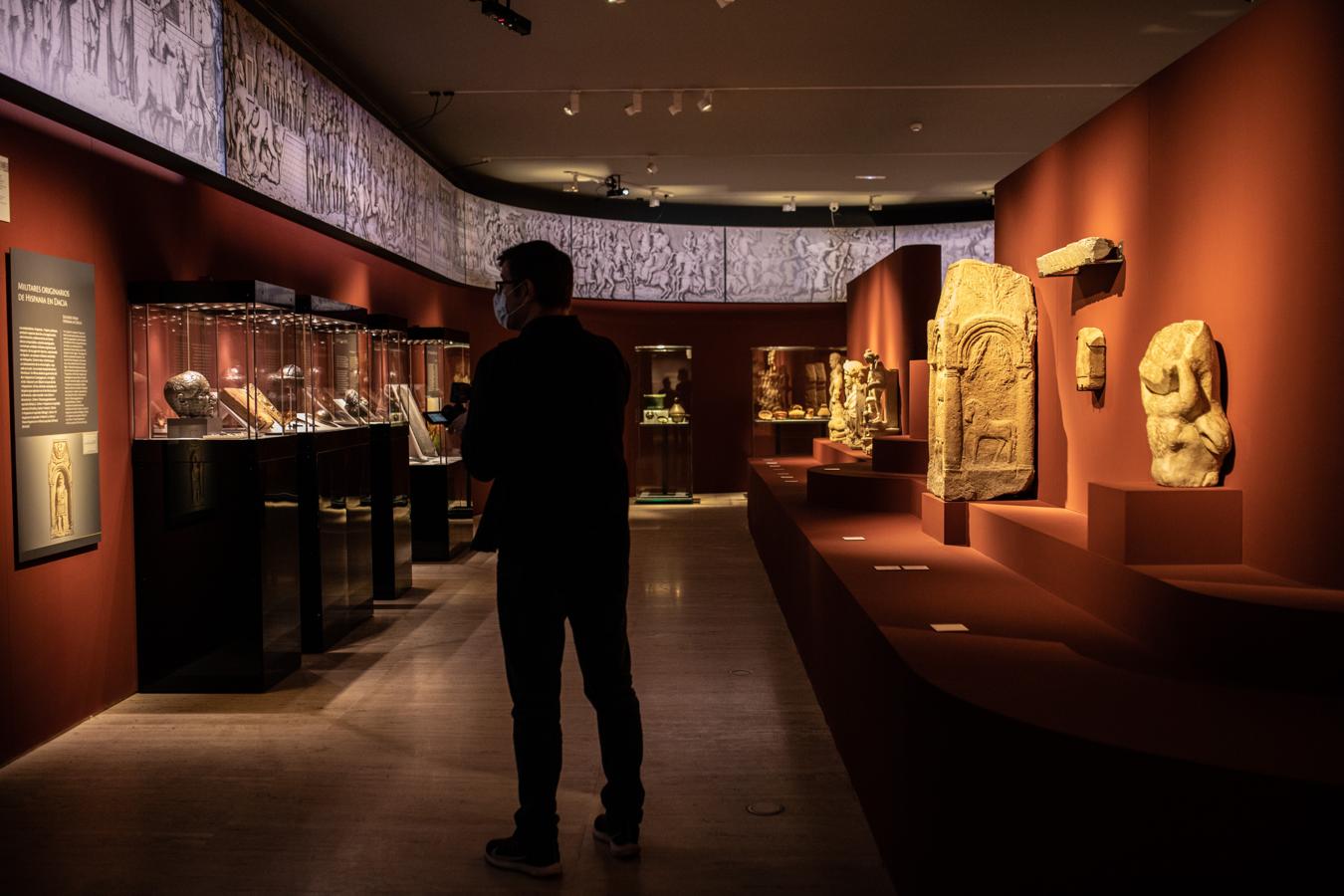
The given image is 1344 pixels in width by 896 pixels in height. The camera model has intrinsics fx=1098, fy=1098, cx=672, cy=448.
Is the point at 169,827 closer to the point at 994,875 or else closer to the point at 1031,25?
the point at 994,875

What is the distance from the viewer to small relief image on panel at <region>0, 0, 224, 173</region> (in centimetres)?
444

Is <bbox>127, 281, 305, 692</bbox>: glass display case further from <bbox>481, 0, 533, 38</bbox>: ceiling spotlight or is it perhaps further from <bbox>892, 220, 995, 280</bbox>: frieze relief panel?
<bbox>892, 220, 995, 280</bbox>: frieze relief panel

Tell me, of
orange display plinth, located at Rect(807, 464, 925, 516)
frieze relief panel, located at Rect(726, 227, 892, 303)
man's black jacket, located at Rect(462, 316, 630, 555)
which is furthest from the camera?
frieze relief panel, located at Rect(726, 227, 892, 303)

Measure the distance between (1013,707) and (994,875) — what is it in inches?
16.1

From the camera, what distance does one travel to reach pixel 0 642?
4469 mm

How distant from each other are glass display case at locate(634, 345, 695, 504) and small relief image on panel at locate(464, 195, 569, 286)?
234 centimetres

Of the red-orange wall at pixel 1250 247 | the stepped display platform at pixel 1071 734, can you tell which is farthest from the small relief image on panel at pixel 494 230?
the stepped display platform at pixel 1071 734

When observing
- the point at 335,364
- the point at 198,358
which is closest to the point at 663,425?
the point at 335,364

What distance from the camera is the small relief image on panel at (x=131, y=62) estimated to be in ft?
14.6

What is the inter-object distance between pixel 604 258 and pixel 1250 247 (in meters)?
11.3

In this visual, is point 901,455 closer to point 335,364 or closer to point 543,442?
point 335,364

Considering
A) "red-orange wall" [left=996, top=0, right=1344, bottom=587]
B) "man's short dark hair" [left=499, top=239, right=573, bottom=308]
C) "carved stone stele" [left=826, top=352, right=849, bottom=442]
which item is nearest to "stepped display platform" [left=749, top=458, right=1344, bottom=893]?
"red-orange wall" [left=996, top=0, right=1344, bottom=587]

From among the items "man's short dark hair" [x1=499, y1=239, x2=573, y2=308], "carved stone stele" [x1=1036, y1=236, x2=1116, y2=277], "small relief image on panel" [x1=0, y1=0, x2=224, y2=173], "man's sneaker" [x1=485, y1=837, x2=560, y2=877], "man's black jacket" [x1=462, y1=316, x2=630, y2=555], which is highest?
"small relief image on panel" [x1=0, y1=0, x2=224, y2=173]

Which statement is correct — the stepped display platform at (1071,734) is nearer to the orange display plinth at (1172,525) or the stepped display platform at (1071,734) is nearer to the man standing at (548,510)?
the orange display plinth at (1172,525)
